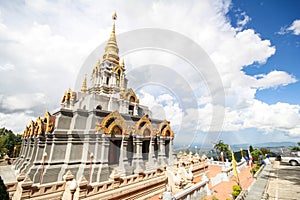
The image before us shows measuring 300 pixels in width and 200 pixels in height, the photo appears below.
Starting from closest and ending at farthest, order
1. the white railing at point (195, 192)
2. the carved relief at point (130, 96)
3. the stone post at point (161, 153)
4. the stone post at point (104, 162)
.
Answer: the white railing at point (195, 192) < the stone post at point (104, 162) < the stone post at point (161, 153) < the carved relief at point (130, 96)

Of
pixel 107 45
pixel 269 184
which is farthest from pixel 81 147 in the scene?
pixel 107 45

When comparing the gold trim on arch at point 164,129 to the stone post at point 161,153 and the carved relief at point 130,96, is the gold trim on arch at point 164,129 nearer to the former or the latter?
the stone post at point 161,153

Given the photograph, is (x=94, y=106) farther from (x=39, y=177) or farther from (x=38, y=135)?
(x=39, y=177)

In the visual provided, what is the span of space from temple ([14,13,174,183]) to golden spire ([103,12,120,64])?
8.51m

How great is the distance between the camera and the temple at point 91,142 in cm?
1491

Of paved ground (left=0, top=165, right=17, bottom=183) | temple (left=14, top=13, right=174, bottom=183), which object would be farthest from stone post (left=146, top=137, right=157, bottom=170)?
paved ground (left=0, top=165, right=17, bottom=183)

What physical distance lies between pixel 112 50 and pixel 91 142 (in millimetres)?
19635

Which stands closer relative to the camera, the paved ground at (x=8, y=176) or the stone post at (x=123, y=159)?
the paved ground at (x=8, y=176)

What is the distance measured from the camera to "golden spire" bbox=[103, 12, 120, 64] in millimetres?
28755

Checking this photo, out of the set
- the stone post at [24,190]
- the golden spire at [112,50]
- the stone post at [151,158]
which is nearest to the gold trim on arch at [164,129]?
the stone post at [151,158]

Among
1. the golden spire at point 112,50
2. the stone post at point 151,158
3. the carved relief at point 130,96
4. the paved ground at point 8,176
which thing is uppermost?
the golden spire at point 112,50

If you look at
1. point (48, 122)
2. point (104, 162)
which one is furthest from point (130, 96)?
point (48, 122)

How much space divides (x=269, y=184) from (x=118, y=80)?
2419 cm

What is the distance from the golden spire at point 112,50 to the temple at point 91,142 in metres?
8.51
